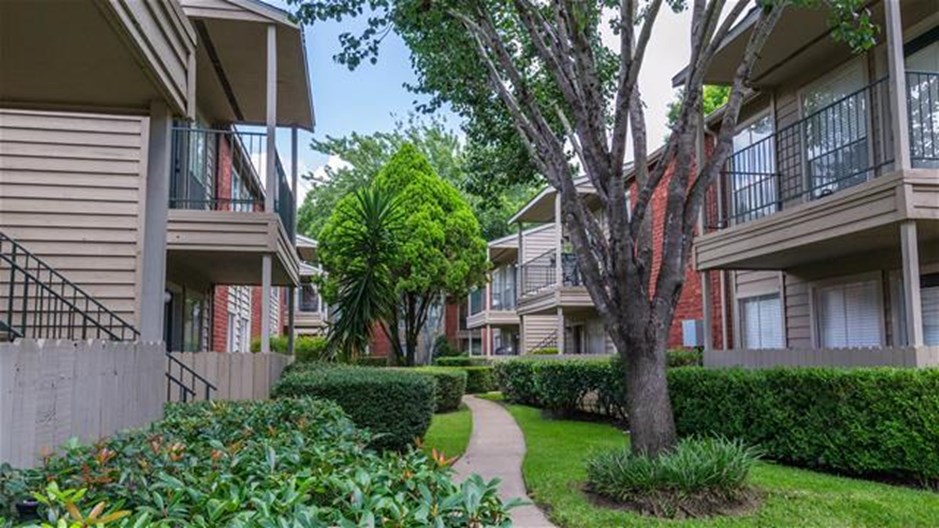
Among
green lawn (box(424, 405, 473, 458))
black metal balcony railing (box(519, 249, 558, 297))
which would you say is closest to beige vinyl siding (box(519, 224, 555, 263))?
black metal balcony railing (box(519, 249, 558, 297))

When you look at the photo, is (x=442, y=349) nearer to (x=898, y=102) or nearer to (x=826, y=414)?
(x=826, y=414)

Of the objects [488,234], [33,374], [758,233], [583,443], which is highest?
[488,234]

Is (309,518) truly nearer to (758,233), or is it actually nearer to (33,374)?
(33,374)

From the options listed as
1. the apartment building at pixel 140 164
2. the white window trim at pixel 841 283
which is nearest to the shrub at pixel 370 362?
the apartment building at pixel 140 164

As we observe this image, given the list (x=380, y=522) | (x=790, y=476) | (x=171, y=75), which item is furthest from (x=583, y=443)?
(x=380, y=522)

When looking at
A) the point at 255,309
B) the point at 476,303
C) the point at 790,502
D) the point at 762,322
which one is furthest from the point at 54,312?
the point at 476,303

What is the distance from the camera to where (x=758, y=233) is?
11.1m

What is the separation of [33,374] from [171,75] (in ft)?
8.01

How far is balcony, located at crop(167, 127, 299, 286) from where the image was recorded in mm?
10273

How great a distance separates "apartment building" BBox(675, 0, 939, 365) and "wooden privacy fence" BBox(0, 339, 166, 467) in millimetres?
7851

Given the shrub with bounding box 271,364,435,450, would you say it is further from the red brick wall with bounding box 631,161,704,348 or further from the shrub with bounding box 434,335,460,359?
the shrub with bounding box 434,335,460,359

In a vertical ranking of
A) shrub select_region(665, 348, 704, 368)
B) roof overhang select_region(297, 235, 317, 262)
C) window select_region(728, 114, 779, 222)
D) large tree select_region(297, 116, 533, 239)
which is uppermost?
large tree select_region(297, 116, 533, 239)

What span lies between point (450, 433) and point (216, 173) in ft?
24.0

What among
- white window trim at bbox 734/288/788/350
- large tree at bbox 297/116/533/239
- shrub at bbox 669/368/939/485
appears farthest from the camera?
large tree at bbox 297/116/533/239
